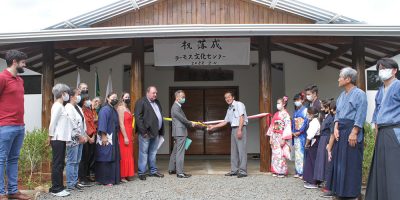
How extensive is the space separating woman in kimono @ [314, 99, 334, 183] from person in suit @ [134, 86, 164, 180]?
296 centimetres

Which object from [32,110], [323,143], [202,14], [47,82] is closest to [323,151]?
[323,143]

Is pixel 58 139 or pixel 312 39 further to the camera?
pixel 312 39

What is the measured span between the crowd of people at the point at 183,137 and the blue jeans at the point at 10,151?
0.04 ft

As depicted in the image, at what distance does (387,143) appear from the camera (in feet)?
13.2

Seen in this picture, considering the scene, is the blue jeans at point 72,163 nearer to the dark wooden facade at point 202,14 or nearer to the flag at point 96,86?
the dark wooden facade at point 202,14

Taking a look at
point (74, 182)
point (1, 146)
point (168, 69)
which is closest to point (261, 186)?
point (74, 182)

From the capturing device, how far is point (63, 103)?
5.90 metres

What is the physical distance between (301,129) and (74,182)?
407 centimetres

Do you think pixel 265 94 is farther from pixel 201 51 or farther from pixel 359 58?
pixel 359 58

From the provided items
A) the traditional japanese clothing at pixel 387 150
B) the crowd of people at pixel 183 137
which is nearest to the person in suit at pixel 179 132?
the crowd of people at pixel 183 137

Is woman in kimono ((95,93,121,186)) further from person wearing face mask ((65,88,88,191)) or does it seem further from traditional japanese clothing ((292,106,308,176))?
traditional japanese clothing ((292,106,308,176))

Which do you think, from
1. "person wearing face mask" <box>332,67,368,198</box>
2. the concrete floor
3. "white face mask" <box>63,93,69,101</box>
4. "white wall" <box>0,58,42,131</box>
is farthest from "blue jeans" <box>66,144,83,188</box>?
"white wall" <box>0,58,42,131</box>

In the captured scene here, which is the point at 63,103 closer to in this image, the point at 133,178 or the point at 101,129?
the point at 101,129

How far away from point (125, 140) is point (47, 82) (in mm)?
2276
